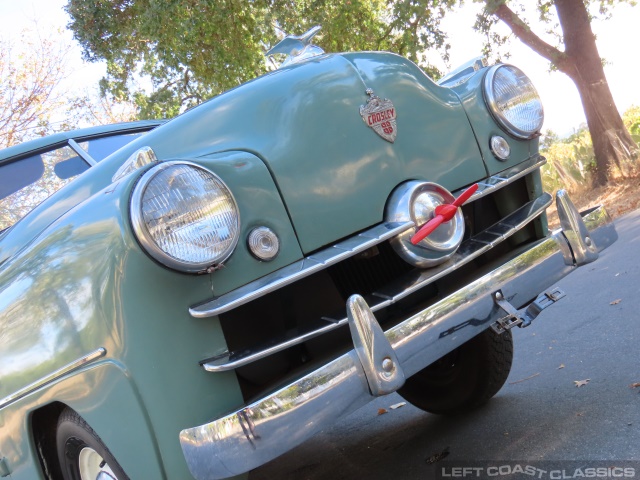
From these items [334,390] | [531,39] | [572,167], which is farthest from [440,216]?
[572,167]

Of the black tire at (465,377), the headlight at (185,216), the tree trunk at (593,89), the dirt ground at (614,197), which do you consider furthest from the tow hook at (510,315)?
the tree trunk at (593,89)

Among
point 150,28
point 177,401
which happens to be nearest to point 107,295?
point 177,401

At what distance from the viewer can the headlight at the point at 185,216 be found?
1943mm

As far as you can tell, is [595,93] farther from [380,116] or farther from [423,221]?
[423,221]

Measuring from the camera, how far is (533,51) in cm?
1083

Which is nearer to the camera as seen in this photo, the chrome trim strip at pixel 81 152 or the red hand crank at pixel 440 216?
the red hand crank at pixel 440 216

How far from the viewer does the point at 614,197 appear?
9.55 m

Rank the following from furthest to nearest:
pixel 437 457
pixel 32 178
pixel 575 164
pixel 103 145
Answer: pixel 575 164, pixel 103 145, pixel 32 178, pixel 437 457

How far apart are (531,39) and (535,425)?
8.94 m

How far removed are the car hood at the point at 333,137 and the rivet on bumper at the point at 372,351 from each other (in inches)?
14.8

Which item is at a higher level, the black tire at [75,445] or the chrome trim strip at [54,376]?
the chrome trim strip at [54,376]

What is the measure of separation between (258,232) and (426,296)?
801 millimetres

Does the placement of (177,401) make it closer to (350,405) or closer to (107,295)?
(107,295)

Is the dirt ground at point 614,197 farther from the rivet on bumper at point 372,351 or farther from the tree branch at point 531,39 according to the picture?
the rivet on bumper at point 372,351
